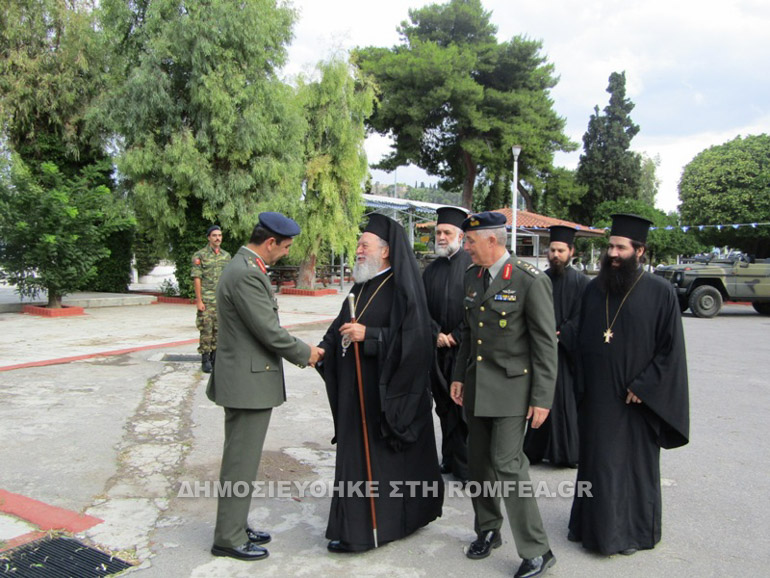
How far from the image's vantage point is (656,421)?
3531 mm

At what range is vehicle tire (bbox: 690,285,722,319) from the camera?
54.7 feet

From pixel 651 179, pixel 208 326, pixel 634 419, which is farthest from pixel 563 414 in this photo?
pixel 651 179

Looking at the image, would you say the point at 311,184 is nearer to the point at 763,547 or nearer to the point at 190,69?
the point at 190,69

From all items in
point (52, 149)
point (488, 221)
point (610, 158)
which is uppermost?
point (610, 158)

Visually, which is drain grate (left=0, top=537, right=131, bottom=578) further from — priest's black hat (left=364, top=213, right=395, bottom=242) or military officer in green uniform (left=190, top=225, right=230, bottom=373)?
military officer in green uniform (left=190, top=225, right=230, bottom=373)

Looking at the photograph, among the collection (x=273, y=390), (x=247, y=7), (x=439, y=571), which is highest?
(x=247, y=7)

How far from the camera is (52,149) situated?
17969mm

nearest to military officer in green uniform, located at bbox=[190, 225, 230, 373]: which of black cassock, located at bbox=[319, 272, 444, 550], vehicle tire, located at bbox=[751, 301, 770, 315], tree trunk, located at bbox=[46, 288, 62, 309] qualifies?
black cassock, located at bbox=[319, 272, 444, 550]

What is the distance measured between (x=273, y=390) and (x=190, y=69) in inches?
611

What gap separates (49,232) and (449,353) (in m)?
12.0

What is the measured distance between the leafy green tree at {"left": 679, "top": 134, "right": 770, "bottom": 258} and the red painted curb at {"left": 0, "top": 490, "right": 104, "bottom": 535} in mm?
26270

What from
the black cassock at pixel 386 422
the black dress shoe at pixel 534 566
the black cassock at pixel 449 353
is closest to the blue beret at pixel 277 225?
the black cassock at pixel 386 422

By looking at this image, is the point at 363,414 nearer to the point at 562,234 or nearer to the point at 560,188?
the point at 562,234

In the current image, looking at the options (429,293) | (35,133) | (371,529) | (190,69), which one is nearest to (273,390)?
(371,529)
